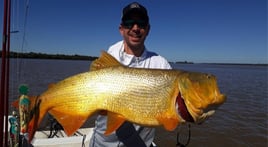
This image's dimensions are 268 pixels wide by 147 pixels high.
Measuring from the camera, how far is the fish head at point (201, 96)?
2312mm

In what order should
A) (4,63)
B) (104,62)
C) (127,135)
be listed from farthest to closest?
(4,63), (127,135), (104,62)

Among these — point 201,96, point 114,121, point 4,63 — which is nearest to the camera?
point 201,96

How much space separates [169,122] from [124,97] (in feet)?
1.52

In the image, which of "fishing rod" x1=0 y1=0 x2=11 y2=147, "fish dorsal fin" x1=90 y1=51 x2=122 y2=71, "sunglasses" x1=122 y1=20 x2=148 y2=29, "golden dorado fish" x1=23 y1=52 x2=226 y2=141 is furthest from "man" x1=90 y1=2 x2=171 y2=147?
"fishing rod" x1=0 y1=0 x2=11 y2=147

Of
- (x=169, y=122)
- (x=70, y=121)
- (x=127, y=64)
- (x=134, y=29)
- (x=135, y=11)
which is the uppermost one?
(x=135, y=11)

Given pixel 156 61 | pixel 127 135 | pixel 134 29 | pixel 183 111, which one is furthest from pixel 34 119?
pixel 156 61

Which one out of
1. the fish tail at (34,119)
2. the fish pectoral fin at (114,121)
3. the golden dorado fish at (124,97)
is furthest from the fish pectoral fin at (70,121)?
the fish pectoral fin at (114,121)

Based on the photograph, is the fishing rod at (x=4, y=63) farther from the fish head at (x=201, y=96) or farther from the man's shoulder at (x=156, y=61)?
the fish head at (x=201, y=96)

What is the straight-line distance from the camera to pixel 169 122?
2410mm

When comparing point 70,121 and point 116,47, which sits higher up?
point 116,47

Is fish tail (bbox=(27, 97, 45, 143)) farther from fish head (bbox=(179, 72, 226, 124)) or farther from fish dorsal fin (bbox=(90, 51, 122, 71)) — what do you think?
fish head (bbox=(179, 72, 226, 124))

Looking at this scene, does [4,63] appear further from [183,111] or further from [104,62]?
[183,111]

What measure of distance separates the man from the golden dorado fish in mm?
711

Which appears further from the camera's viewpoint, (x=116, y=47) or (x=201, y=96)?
(x=116, y=47)
